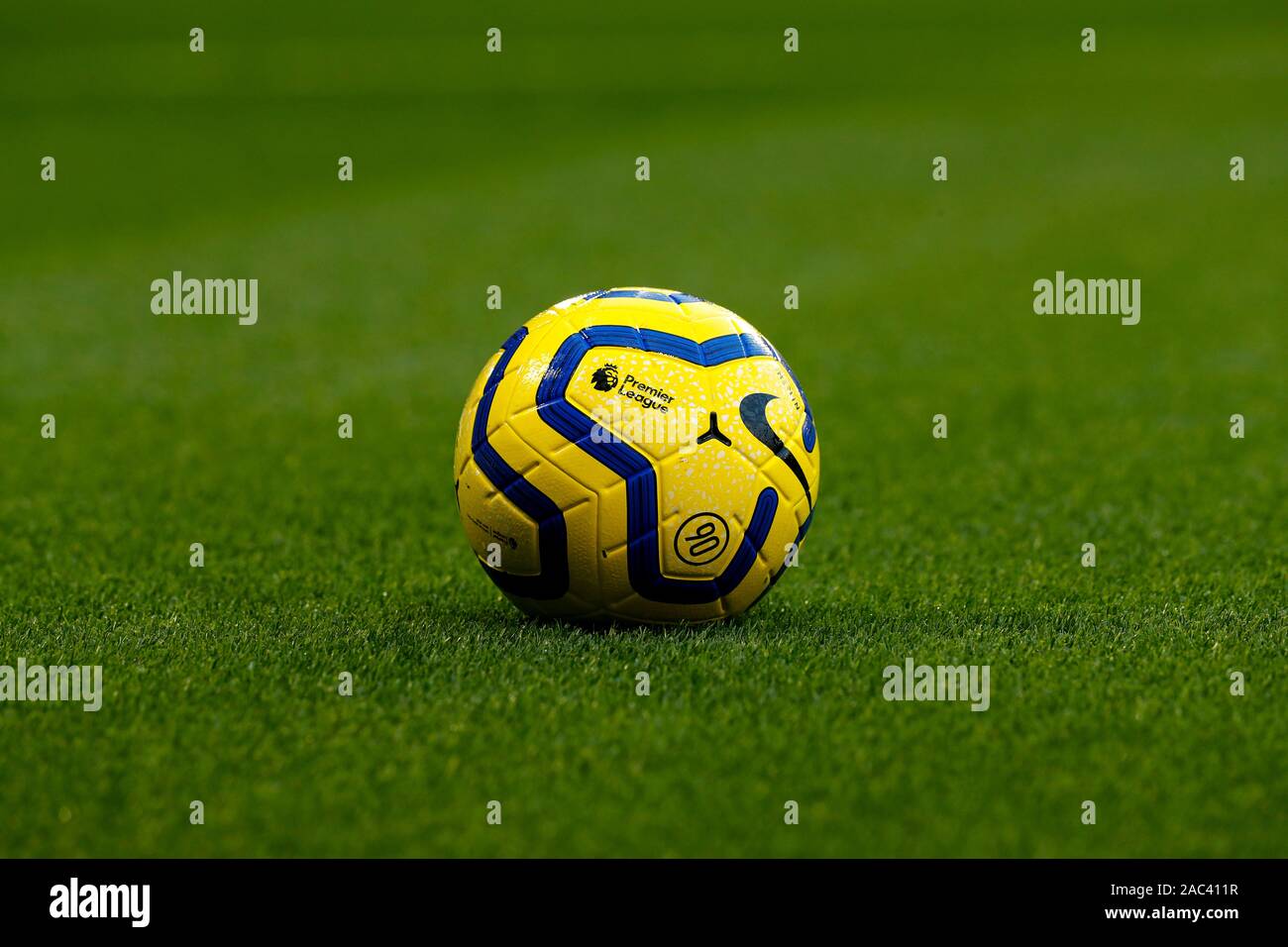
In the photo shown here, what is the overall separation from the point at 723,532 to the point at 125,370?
805cm

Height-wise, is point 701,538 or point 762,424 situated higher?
point 762,424

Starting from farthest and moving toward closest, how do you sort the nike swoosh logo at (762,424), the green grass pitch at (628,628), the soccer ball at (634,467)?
the nike swoosh logo at (762,424)
the soccer ball at (634,467)
the green grass pitch at (628,628)

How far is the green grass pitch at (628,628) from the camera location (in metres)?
3.95

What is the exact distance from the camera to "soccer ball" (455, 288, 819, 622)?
5.04 meters

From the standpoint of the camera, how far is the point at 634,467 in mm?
5020

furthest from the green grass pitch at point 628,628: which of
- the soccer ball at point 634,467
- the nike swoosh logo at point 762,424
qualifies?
the nike swoosh logo at point 762,424

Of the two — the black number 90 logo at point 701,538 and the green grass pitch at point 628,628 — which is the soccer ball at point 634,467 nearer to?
the black number 90 logo at point 701,538

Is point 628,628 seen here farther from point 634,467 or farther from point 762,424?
point 762,424

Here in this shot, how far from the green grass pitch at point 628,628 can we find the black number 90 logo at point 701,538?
314 mm

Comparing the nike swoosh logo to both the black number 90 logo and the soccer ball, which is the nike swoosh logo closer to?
the soccer ball

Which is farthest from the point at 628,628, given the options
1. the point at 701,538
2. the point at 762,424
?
the point at 762,424

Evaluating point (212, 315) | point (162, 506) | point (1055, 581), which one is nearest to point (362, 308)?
point (212, 315)

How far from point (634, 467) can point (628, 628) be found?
2.21ft

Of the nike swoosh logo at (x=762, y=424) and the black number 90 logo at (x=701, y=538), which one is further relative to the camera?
the nike swoosh logo at (x=762, y=424)
